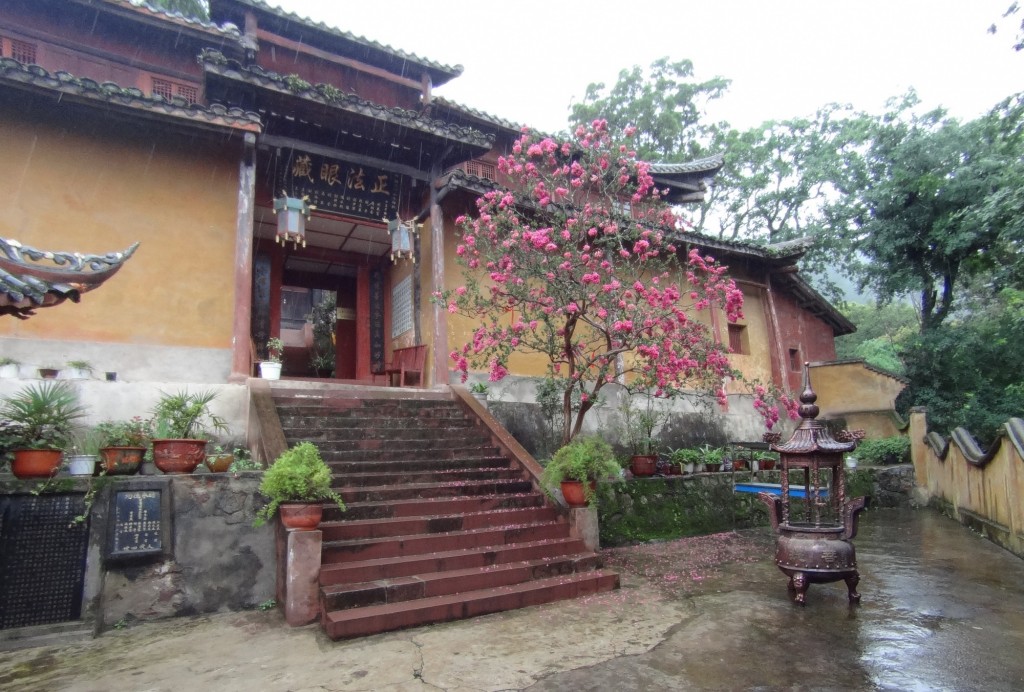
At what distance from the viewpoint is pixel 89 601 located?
452cm

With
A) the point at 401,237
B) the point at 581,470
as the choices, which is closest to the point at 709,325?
the point at 401,237

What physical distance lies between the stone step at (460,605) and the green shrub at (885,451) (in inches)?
374

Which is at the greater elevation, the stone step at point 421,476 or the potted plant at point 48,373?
the potted plant at point 48,373

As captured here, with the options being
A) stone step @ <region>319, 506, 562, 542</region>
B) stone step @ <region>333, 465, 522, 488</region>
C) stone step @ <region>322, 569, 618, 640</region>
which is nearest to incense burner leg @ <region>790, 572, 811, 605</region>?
stone step @ <region>322, 569, 618, 640</region>

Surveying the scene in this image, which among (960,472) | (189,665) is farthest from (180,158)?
(960,472)

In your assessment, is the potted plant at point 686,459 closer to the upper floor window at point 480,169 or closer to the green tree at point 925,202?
the upper floor window at point 480,169

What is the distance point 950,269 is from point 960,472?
784 centimetres

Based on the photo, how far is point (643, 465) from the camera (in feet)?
27.7

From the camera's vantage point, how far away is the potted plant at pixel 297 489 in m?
4.71

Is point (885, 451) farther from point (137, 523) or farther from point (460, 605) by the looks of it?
point (137, 523)

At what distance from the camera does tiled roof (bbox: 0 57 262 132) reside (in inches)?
251

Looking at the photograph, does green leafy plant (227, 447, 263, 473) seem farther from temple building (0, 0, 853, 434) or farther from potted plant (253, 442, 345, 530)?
temple building (0, 0, 853, 434)

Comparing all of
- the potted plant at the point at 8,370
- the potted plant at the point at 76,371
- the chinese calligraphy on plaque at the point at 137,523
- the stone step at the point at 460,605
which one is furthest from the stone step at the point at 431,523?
the potted plant at the point at 8,370

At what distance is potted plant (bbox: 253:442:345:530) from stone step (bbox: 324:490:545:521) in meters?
0.63
